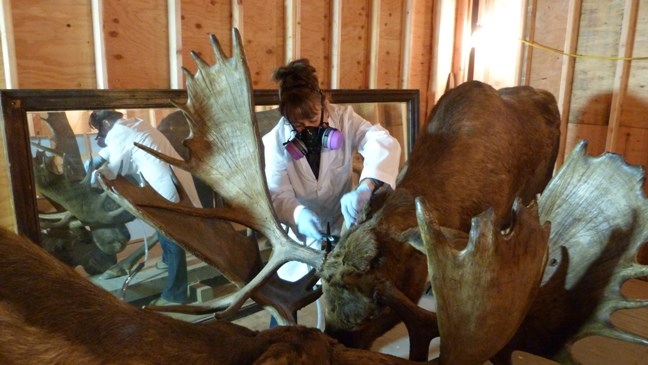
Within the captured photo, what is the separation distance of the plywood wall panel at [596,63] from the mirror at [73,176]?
3800 mm

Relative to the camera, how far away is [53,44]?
365cm

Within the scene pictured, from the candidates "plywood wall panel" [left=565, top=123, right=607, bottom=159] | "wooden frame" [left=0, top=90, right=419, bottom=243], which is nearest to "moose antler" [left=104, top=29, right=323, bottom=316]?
"wooden frame" [left=0, top=90, right=419, bottom=243]

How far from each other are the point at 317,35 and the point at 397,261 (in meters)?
4.18

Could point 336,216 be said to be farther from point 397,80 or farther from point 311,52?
point 397,80

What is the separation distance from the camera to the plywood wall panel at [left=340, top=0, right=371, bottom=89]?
5680 mm

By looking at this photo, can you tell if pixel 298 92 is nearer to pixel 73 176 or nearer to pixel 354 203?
pixel 354 203

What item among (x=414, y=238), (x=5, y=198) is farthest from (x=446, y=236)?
(x=5, y=198)

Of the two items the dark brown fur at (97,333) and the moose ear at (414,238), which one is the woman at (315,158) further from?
the dark brown fur at (97,333)

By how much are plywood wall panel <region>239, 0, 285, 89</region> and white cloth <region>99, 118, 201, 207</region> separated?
1.55 meters

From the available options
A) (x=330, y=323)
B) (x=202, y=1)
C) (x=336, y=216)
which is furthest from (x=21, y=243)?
(x=202, y=1)

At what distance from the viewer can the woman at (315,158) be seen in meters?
2.56

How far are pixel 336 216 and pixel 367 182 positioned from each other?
0.65 m

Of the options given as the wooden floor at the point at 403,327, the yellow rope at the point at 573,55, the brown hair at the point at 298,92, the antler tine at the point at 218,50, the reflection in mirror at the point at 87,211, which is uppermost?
the yellow rope at the point at 573,55

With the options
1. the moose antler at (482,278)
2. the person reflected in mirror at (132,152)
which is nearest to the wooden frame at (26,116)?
the person reflected in mirror at (132,152)
